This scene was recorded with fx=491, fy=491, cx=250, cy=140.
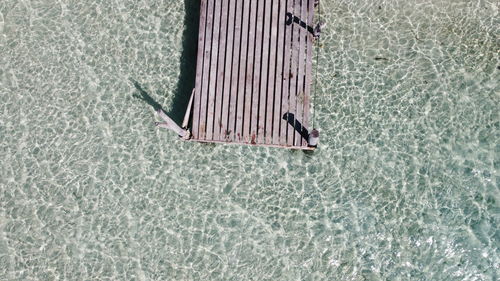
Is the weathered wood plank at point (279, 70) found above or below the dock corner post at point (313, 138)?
above

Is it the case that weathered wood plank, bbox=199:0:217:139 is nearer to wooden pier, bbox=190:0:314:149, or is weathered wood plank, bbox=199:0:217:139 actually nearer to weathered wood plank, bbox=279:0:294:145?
wooden pier, bbox=190:0:314:149

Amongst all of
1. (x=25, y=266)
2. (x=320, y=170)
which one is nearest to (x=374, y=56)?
(x=320, y=170)

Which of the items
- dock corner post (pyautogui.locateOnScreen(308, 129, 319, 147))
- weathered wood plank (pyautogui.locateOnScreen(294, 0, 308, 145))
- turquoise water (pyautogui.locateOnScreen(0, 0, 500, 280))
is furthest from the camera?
turquoise water (pyautogui.locateOnScreen(0, 0, 500, 280))

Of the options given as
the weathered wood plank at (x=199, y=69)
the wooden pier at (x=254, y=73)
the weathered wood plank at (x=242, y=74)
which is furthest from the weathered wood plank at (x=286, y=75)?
the weathered wood plank at (x=199, y=69)

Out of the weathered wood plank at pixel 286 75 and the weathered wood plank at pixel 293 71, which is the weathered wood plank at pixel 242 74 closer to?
the weathered wood plank at pixel 286 75

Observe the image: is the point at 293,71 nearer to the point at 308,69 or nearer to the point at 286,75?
the point at 286,75

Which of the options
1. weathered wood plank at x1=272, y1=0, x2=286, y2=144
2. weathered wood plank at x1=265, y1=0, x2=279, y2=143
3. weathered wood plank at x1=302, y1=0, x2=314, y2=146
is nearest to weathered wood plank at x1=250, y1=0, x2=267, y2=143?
weathered wood plank at x1=265, y1=0, x2=279, y2=143

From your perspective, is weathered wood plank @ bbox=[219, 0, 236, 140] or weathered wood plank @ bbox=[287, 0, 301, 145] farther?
weathered wood plank @ bbox=[219, 0, 236, 140]

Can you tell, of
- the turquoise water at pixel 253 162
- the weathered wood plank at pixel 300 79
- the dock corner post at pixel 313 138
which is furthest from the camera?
the turquoise water at pixel 253 162
